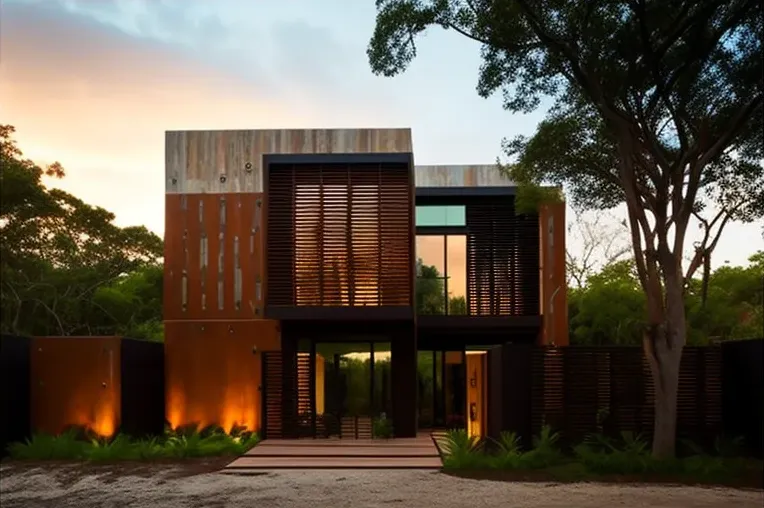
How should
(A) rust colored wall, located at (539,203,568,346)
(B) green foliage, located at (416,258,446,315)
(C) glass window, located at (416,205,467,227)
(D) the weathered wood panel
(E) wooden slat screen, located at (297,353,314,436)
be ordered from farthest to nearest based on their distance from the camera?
(C) glass window, located at (416,205,467,227) < (D) the weathered wood panel < (B) green foliage, located at (416,258,446,315) < (A) rust colored wall, located at (539,203,568,346) < (E) wooden slat screen, located at (297,353,314,436)

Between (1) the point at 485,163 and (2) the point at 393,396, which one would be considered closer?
(2) the point at 393,396


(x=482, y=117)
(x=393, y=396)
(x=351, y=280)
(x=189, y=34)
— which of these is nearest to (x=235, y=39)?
(x=189, y=34)

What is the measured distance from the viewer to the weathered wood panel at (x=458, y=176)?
70.0 feet

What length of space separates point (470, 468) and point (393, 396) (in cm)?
591

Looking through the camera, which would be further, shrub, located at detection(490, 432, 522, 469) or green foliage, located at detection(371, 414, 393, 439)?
green foliage, located at detection(371, 414, 393, 439)

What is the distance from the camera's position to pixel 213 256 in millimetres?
18078

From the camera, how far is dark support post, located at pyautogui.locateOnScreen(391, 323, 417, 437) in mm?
17781

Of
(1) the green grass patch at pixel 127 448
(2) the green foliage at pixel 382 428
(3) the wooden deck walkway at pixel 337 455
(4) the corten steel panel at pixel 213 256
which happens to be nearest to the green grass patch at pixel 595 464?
(3) the wooden deck walkway at pixel 337 455

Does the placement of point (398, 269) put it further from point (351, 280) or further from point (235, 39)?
point (235, 39)

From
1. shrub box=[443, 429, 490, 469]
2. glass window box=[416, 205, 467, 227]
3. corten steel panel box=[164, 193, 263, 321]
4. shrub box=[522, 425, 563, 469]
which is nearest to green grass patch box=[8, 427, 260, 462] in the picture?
corten steel panel box=[164, 193, 263, 321]

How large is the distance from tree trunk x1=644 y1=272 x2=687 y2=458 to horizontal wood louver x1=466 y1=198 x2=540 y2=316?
931 cm

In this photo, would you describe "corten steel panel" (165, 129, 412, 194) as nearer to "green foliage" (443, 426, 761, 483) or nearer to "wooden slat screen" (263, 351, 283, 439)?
"wooden slat screen" (263, 351, 283, 439)

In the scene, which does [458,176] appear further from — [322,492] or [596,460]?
[322,492]

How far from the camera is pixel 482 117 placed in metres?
12.7
